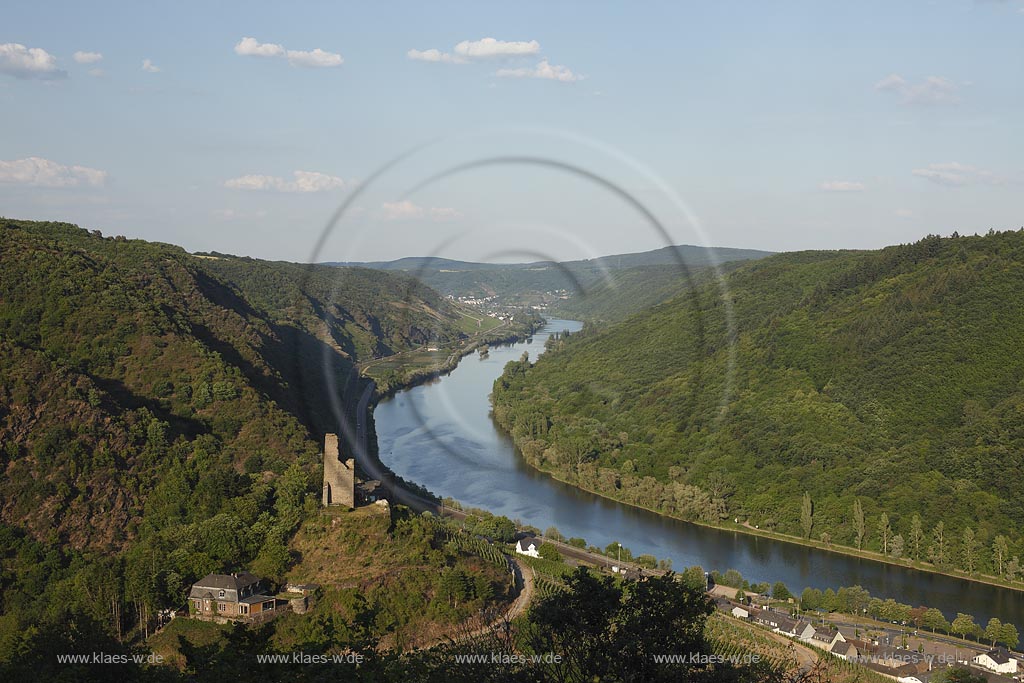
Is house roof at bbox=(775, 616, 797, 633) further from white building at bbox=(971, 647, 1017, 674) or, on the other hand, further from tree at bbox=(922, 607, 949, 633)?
white building at bbox=(971, 647, 1017, 674)

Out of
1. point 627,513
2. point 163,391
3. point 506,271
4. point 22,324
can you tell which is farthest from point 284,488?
point 506,271

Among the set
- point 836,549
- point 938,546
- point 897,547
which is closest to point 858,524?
point 836,549

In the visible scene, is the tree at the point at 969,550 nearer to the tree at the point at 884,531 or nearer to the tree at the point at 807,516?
the tree at the point at 884,531

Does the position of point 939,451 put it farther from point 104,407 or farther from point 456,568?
point 104,407

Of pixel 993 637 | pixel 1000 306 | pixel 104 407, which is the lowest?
pixel 993 637

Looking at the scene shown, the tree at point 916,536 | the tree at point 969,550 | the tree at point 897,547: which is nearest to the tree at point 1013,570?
the tree at point 969,550
